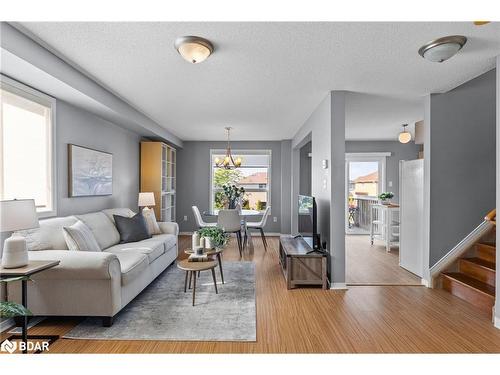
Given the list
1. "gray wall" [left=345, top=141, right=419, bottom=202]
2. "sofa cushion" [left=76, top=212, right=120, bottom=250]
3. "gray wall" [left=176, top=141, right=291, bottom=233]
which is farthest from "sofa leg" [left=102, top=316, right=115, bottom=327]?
"gray wall" [left=345, top=141, right=419, bottom=202]

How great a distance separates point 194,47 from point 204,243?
2.19 metres

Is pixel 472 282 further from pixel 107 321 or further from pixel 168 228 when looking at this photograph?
pixel 168 228

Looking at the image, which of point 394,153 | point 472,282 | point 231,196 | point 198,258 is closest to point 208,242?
point 198,258

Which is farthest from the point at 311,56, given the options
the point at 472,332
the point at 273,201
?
the point at 273,201

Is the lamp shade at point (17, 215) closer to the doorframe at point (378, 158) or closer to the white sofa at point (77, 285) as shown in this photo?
the white sofa at point (77, 285)

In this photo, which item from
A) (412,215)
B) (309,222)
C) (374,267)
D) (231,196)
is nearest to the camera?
(309,222)

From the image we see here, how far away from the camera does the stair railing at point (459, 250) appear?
347cm

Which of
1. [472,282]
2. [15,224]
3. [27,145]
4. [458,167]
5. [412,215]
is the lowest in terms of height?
[472,282]

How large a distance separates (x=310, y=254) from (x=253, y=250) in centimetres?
219

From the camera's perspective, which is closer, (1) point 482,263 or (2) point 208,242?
(1) point 482,263

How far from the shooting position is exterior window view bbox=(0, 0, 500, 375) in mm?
2094

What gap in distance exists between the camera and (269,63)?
2639mm

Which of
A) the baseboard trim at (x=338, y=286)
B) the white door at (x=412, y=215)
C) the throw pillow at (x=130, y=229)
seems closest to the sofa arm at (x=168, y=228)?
the throw pillow at (x=130, y=229)

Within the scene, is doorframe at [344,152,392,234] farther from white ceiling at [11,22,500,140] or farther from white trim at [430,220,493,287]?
white trim at [430,220,493,287]
